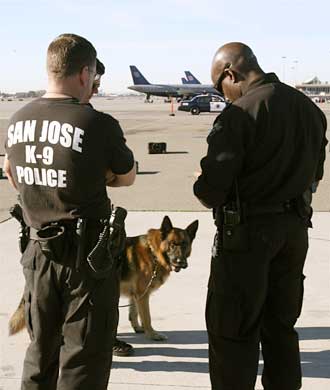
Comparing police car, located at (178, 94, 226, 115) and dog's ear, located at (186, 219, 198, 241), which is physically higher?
police car, located at (178, 94, 226, 115)

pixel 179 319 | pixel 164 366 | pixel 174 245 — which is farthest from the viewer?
pixel 179 319

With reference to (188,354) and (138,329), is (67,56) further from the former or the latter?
(138,329)

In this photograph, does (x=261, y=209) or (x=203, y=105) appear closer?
(x=261, y=209)

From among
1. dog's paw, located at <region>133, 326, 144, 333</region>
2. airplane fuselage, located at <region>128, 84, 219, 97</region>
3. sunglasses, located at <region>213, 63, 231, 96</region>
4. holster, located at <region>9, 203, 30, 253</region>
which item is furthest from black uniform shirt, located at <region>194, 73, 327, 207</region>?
airplane fuselage, located at <region>128, 84, 219, 97</region>

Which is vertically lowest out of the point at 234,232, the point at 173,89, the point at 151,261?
the point at 151,261

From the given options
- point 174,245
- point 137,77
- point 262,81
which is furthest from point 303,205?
point 137,77

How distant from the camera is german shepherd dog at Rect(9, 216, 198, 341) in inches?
147

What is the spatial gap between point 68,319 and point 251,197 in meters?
1.01

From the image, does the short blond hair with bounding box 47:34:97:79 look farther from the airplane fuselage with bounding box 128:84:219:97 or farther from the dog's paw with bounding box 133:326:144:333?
the airplane fuselage with bounding box 128:84:219:97

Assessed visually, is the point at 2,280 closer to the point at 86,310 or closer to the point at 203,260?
the point at 203,260

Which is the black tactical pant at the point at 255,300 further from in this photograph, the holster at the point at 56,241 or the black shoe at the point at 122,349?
the black shoe at the point at 122,349

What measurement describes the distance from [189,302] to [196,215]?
3102 millimetres

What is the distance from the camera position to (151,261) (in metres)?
3.79

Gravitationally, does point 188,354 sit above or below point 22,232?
below
